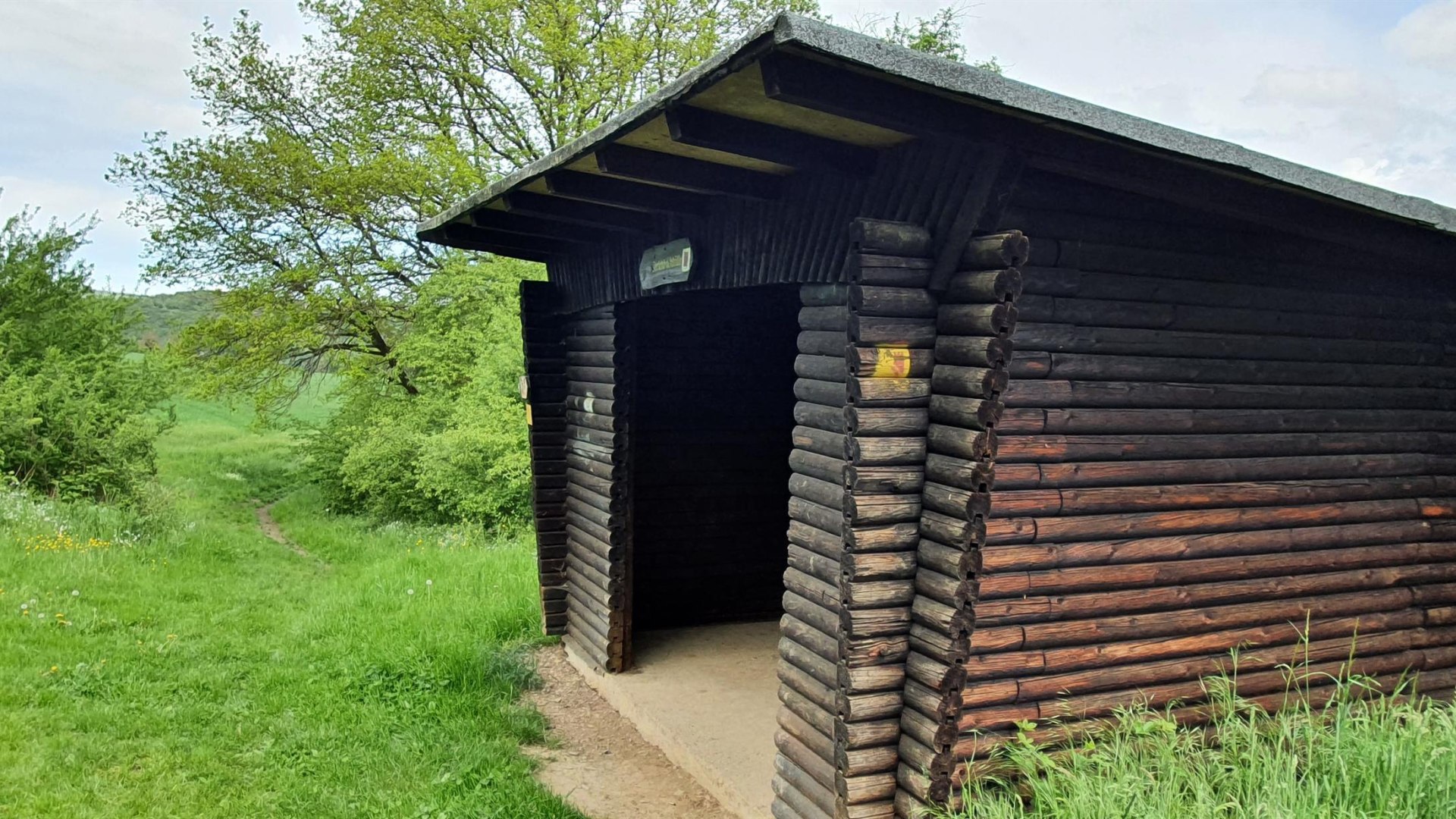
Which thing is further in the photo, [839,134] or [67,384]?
[67,384]

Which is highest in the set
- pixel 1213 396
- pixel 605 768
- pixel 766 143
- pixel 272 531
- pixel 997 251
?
pixel 766 143

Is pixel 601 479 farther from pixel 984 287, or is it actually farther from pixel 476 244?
pixel 984 287

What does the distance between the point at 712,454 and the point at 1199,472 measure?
440cm

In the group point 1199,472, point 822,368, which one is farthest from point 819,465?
point 1199,472

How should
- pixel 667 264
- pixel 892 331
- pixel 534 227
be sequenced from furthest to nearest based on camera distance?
pixel 534 227
pixel 667 264
pixel 892 331

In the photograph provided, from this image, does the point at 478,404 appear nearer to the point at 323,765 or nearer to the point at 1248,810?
the point at 323,765

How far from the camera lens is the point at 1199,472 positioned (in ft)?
13.6

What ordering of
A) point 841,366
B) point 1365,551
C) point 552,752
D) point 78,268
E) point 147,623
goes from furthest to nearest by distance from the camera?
point 78,268
point 147,623
point 552,752
point 1365,551
point 841,366

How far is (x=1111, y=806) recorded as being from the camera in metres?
3.26

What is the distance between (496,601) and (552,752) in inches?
116

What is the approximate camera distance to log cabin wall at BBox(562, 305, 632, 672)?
6570mm

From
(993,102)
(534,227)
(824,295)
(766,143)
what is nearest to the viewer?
(993,102)

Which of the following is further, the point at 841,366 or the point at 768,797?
the point at 768,797

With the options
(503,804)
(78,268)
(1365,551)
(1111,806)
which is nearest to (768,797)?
(503,804)
